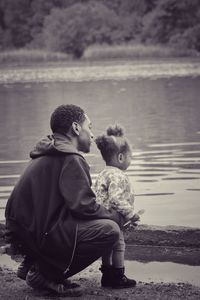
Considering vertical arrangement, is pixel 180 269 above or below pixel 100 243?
below

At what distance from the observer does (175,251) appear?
646cm

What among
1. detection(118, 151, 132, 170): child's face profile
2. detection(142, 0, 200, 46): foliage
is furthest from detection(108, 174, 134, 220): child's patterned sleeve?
detection(142, 0, 200, 46): foliage

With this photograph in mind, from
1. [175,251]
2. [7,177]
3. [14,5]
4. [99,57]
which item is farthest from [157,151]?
[14,5]

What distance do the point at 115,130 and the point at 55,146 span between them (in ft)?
2.24

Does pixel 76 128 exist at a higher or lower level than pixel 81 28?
higher

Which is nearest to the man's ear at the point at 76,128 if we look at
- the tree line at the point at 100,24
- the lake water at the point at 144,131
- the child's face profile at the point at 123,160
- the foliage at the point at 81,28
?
the child's face profile at the point at 123,160

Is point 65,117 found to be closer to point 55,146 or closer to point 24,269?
point 55,146

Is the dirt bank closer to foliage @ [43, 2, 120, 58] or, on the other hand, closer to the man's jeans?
the man's jeans

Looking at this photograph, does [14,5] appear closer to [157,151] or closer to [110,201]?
[157,151]

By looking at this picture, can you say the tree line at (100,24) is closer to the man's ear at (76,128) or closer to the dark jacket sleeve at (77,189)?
the man's ear at (76,128)

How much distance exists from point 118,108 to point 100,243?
51.1 feet

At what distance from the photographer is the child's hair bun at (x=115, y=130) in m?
5.67

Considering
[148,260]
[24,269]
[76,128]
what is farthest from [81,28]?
[24,269]

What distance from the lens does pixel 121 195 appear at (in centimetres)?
548
